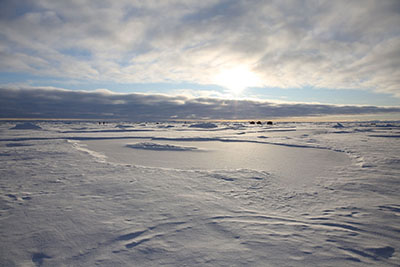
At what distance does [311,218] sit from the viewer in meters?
2.83

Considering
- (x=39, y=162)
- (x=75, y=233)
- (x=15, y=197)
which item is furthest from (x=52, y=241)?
(x=39, y=162)

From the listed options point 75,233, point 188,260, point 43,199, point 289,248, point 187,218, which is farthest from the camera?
point 43,199

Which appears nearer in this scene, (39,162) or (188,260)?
(188,260)

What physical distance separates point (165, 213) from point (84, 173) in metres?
3.19

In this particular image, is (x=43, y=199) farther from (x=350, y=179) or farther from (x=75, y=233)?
(x=350, y=179)

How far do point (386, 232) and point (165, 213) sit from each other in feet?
9.59

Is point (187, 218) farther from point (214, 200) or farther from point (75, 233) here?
point (75, 233)

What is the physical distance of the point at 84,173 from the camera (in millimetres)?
5000

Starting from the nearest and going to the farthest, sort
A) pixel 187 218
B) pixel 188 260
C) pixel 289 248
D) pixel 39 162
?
pixel 188 260, pixel 289 248, pixel 187 218, pixel 39 162

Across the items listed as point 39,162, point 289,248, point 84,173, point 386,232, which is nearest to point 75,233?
point 289,248

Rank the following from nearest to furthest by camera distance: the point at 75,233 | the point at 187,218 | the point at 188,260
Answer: the point at 188,260 → the point at 75,233 → the point at 187,218

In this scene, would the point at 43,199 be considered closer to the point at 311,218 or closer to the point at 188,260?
the point at 188,260

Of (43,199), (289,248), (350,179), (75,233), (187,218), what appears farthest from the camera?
(350,179)

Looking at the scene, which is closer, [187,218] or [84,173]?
[187,218]
